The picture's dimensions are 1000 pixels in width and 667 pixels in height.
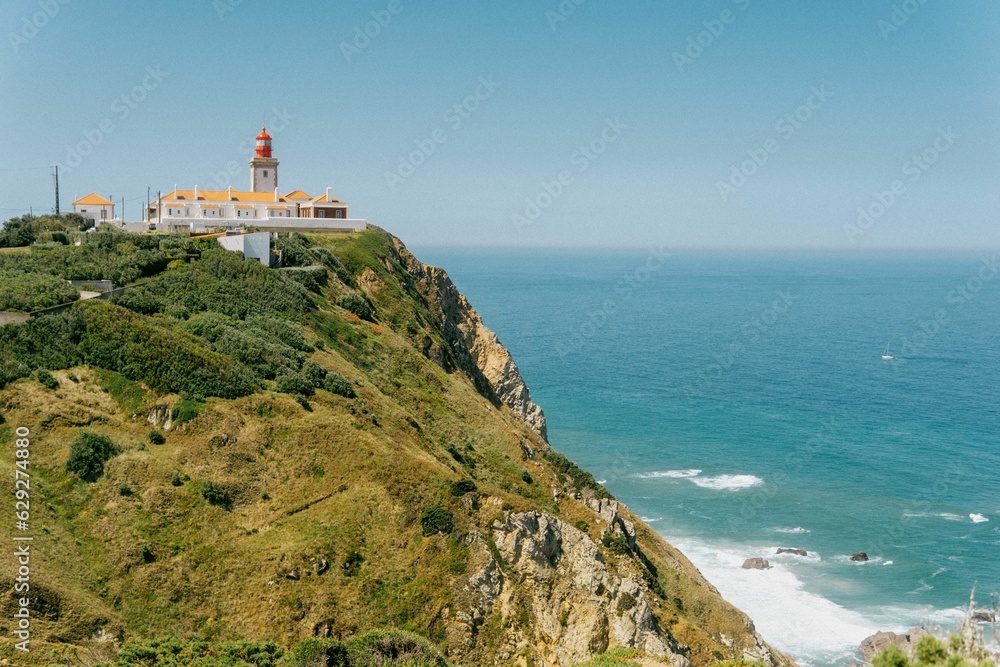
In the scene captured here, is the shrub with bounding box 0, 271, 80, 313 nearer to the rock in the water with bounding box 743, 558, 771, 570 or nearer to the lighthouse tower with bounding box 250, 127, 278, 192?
the lighthouse tower with bounding box 250, 127, 278, 192

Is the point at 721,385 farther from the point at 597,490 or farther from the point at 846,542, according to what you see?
the point at 597,490

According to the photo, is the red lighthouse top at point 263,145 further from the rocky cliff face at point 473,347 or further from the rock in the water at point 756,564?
the rock in the water at point 756,564

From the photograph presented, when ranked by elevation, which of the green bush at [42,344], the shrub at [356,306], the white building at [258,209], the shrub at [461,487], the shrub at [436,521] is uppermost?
the white building at [258,209]

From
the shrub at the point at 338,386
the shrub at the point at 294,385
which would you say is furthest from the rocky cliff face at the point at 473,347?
the shrub at the point at 294,385

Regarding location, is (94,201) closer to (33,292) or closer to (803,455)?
(33,292)

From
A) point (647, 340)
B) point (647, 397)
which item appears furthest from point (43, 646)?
point (647, 340)

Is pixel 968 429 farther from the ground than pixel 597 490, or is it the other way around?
pixel 968 429

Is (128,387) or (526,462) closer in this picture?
(128,387)
